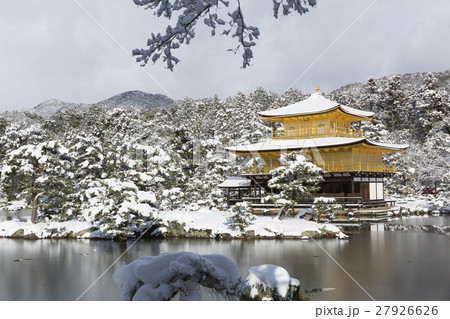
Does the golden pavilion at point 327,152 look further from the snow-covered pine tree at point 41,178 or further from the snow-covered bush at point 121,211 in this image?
the snow-covered pine tree at point 41,178

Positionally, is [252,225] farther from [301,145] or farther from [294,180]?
[301,145]

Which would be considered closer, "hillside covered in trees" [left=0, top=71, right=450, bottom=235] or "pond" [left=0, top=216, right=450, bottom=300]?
"pond" [left=0, top=216, right=450, bottom=300]

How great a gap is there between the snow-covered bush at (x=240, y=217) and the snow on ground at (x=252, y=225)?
0.21m

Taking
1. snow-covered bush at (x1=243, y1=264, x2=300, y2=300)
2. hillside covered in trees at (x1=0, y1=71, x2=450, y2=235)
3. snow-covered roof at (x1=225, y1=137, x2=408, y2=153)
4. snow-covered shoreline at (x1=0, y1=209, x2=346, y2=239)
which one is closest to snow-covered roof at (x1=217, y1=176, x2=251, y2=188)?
hillside covered in trees at (x1=0, y1=71, x2=450, y2=235)

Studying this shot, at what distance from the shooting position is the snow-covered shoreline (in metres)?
17.6

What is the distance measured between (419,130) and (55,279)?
4970 centimetres

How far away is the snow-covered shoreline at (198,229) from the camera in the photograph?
17641 millimetres

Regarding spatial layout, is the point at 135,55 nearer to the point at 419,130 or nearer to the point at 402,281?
the point at 402,281

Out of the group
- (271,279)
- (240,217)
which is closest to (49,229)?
(240,217)

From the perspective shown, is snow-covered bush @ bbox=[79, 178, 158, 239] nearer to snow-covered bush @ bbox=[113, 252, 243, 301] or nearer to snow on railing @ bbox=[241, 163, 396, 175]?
snow on railing @ bbox=[241, 163, 396, 175]

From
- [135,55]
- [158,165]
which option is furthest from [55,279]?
[158,165]

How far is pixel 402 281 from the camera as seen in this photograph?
32.6ft

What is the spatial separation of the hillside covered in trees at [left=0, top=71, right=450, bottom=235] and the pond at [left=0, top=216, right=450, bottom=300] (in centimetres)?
255
